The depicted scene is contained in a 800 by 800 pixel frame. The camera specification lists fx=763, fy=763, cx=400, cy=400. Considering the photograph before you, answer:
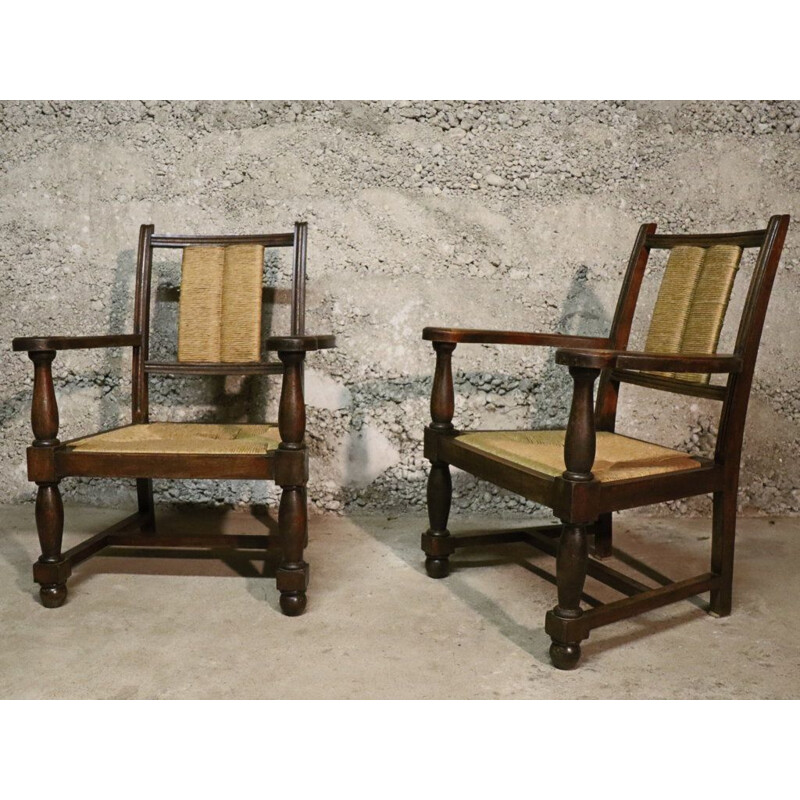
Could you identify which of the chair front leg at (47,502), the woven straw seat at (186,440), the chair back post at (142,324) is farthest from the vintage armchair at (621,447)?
the chair front leg at (47,502)

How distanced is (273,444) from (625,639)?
116 centimetres

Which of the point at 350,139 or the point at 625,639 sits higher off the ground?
the point at 350,139

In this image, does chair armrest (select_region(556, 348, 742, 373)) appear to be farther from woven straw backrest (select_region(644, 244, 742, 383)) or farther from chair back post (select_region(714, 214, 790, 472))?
woven straw backrest (select_region(644, 244, 742, 383))

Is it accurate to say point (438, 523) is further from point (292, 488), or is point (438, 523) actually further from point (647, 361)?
point (647, 361)

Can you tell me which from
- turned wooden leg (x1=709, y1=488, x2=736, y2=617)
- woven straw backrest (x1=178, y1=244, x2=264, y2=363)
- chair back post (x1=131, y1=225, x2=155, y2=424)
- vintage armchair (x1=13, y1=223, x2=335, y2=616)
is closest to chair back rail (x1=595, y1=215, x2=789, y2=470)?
turned wooden leg (x1=709, y1=488, x2=736, y2=617)

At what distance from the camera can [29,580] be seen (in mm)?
2518

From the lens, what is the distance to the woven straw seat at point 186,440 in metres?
2.24

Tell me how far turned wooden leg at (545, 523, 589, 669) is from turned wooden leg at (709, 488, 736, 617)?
56cm

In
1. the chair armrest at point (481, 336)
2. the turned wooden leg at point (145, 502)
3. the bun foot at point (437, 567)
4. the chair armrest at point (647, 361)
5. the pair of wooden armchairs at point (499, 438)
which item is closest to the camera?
the chair armrest at point (647, 361)

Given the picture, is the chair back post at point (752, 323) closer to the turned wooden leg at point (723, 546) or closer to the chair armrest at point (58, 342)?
the turned wooden leg at point (723, 546)

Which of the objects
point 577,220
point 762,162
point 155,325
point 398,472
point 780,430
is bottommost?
point 398,472

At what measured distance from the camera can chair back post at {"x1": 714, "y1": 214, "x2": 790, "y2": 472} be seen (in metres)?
2.12

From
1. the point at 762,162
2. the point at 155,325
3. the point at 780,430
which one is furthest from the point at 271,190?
the point at 780,430

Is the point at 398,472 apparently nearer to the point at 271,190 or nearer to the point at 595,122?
the point at 271,190
